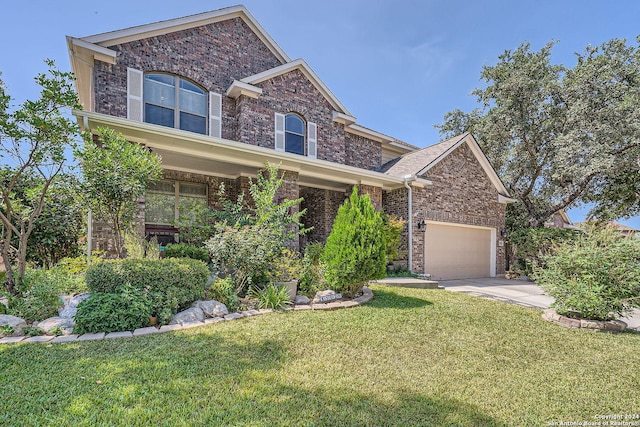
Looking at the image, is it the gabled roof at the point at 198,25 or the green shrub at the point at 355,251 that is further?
the gabled roof at the point at 198,25

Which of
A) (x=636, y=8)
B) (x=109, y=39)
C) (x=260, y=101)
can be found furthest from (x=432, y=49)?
(x=109, y=39)

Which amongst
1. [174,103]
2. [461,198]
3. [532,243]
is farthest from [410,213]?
[174,103]

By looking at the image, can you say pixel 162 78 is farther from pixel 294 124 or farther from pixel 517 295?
pixel 517 295

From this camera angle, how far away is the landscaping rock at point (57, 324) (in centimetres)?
412

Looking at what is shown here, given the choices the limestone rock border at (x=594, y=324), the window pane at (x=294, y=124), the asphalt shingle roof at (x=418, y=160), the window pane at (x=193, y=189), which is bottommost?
the limestone rock border at (x=594, y=324)

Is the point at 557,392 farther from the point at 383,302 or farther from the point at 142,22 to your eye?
the point at 142,22

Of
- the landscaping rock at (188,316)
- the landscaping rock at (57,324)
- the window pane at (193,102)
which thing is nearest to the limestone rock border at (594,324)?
the landscaping rock at (188,316)

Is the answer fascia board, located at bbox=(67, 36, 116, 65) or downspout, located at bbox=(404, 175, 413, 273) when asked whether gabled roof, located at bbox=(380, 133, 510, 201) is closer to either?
downspout, located at bbox=(404, 175, 413, 273)

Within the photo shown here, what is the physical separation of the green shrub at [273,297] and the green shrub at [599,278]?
5193 millimetres

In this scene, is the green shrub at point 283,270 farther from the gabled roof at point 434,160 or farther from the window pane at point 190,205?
the gabled roof at point 434,160

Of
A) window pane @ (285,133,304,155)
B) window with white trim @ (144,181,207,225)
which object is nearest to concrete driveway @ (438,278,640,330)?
window pane @ (285,133,304,155)

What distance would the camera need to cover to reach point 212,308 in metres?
5.13

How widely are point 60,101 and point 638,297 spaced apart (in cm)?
1064

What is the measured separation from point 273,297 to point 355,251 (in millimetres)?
1872
